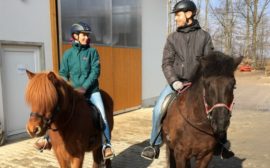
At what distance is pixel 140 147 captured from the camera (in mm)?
7133

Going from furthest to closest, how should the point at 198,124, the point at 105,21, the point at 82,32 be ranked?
1. the point at 105,21
2. the point at 82,32
3. the point at 198,124

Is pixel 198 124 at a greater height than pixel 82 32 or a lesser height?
lesser

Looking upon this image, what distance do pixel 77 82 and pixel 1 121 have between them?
3.42 m

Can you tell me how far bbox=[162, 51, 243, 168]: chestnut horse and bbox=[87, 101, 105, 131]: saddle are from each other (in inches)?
34.5

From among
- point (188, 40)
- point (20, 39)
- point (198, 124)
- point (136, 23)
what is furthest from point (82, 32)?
point (136, 23)

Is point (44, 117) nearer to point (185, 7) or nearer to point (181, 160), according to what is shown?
point (181, 160)

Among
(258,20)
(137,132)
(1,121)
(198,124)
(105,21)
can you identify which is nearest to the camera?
(198,124)

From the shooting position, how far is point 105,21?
10344mm

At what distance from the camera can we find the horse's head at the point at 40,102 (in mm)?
3008

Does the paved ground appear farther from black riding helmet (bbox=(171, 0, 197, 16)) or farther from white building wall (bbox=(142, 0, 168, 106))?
black riding helmet (bbox=(171, 0, 197, 16))

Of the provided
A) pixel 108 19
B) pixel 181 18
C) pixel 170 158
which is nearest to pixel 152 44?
pixel 108 19

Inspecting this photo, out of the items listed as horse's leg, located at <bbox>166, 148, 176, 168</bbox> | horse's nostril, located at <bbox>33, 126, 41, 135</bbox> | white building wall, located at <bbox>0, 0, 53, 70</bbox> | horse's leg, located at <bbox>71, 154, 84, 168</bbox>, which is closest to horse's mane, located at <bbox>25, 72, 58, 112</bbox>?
horse's nostril, located at <bbox>33, 126, 41, 135</bbox>

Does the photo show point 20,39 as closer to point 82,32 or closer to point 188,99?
point 82,32

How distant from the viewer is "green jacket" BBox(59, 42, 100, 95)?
4.50 metres
